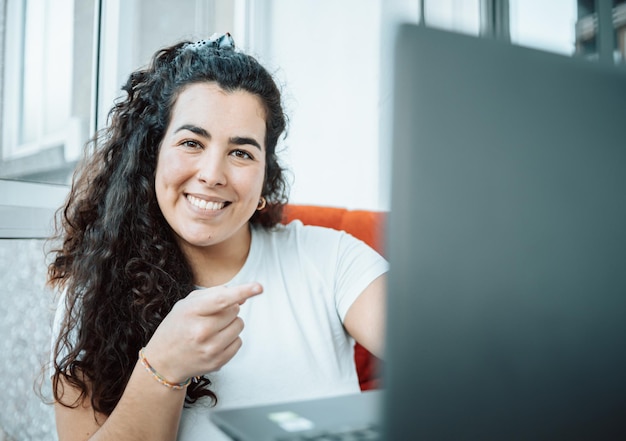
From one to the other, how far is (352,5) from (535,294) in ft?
6.20

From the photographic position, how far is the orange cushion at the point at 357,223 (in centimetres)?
122

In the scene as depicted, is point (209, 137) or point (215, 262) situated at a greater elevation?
point (209, 137)

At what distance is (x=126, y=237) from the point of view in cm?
103

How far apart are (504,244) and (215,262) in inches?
33.4

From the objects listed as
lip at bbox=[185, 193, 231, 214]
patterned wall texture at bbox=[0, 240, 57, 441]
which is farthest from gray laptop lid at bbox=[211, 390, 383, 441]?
patterned wall texture at bbox=[0, 240, 57, 441]

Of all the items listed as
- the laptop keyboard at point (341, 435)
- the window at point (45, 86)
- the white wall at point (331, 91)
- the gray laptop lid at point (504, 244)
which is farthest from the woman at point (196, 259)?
the white wall at point (331, 91)

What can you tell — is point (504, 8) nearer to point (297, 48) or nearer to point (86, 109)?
point (297, 48)

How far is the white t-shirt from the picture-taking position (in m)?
0.93

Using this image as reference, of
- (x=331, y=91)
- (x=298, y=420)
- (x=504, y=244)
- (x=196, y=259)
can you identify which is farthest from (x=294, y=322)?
(x=331, y=91)

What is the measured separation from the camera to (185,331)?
679mm

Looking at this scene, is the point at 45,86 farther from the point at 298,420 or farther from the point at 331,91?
the point at 298,420

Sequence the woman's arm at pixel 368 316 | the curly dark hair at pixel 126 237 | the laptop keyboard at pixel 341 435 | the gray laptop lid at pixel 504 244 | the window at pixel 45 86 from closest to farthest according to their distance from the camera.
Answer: the gray laptop lid at pixel 504 244 → the laptop keyboard at pixel 341 435 → the curly dark hair at pixel 126 237 → the woman's arm at pixel 368 316 → the window at pixel 45 86

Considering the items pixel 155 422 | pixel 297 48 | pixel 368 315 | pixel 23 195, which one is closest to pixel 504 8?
pixel 297 48

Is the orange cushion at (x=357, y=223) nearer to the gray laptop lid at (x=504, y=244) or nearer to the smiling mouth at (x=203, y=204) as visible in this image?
the smiling mouth at (x=203, y=204)
